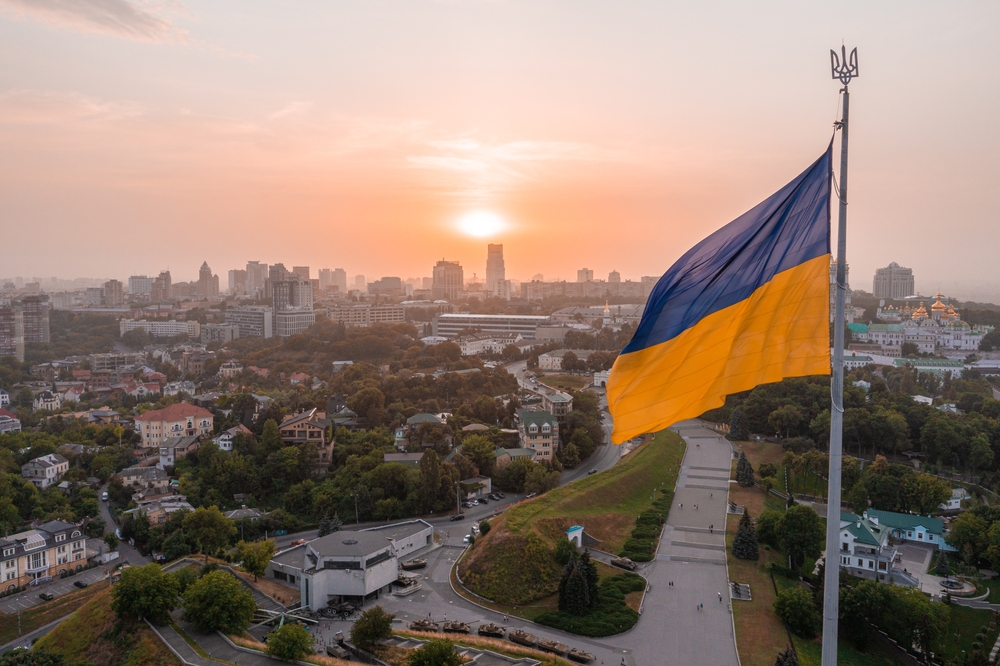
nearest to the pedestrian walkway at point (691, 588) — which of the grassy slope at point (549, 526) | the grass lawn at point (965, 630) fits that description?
the grassy slope at point (549, 526)

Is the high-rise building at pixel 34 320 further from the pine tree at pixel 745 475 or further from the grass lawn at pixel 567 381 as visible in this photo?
the pine tree at pixel 745 475

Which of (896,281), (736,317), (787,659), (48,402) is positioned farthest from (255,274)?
(736,317)

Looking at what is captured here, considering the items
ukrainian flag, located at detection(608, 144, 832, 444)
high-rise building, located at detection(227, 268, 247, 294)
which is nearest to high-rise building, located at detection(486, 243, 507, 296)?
high-rise building, located at detection(227, 268, 247, 294)

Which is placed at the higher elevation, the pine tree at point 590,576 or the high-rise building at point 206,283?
the high-rise building at point 206,283

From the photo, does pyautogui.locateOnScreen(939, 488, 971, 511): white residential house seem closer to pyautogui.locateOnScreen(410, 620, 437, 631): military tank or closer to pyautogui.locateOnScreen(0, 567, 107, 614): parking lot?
pyautogui.locateOnScreen(410, 620, 437, 631): military tank

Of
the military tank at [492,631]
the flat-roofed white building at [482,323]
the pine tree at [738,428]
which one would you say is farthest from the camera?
the flat-roofed white building at [482,323]

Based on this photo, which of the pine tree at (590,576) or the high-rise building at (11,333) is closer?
the pine tree at (590,576)

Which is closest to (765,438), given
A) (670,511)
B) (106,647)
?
(670,511)
